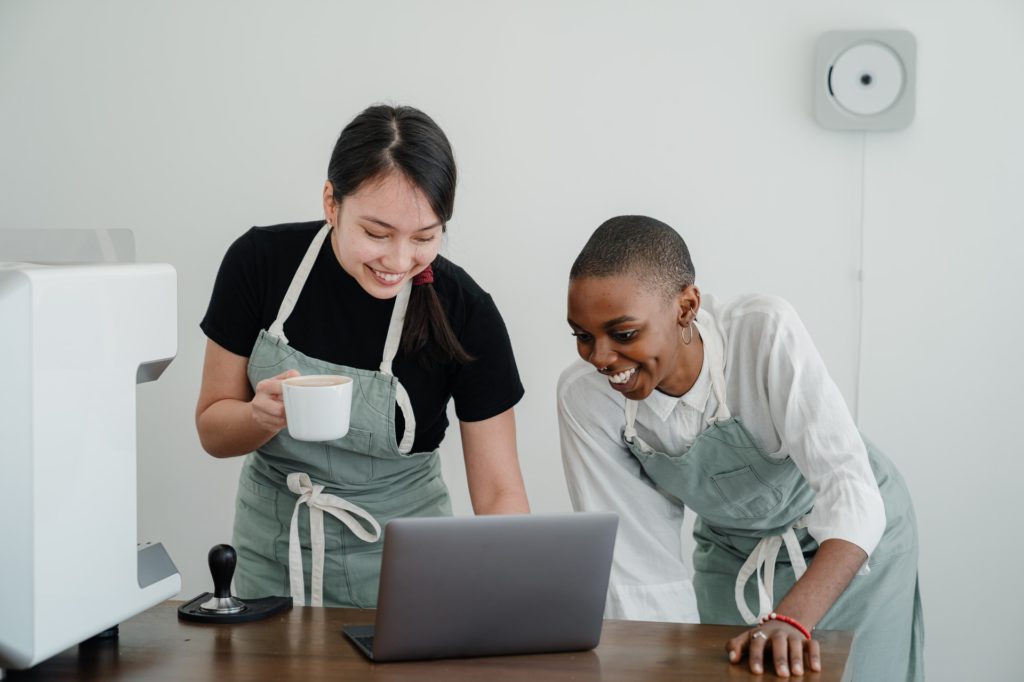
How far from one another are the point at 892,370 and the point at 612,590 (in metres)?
1.24

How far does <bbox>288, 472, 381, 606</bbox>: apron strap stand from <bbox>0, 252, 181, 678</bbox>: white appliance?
1.66 ft

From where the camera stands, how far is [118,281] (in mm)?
1294

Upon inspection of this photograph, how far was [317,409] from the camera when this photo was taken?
1.42 meters

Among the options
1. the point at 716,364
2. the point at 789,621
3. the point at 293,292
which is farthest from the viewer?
the point at 293,292

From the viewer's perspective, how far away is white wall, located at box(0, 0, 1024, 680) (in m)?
2.65

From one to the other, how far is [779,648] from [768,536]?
620 millimetres

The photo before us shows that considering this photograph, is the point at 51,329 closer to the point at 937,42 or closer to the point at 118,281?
the point at 118,281

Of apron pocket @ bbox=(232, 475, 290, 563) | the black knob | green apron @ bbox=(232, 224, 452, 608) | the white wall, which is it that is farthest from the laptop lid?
the white wall

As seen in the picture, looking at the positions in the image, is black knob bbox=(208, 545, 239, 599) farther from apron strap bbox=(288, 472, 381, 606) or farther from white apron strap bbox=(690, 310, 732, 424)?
white apron strap bbox=(690, 310, 732, 424)

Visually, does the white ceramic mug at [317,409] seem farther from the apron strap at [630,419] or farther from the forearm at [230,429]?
the apron strap at [630,419]

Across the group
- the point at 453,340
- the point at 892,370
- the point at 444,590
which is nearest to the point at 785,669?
the point at 444,590

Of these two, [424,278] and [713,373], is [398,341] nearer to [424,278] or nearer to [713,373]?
[424,278]

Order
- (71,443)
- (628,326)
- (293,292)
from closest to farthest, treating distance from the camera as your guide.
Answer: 1. (71,443)
2. (628,326)
3. (293,292)

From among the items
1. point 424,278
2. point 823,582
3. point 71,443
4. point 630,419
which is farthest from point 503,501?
point 71,443
